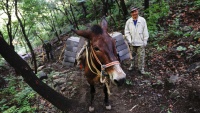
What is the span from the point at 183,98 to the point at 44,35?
18096mm

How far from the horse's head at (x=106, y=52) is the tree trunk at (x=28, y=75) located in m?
1.68

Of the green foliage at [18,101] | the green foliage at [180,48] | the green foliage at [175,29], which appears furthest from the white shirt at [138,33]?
the green foliage at [18,101]

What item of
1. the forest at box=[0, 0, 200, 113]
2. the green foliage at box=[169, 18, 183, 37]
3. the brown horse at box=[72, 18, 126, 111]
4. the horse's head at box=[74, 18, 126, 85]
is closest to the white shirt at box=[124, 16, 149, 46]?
the forest at box=[0, 0, 200, 113]

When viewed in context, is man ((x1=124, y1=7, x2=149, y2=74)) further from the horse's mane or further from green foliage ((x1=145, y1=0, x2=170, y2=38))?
green foliage ((x1=145, y1=0, x2=170, y2=38))

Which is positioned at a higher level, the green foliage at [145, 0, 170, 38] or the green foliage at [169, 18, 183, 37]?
the green foliage at [145, 0, 170, 38]

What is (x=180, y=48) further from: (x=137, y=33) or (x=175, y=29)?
(x=137, y=33)

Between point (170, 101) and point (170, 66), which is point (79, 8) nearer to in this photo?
point (170, 66)

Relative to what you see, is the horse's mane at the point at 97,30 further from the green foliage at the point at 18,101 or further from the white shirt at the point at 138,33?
the green foliage at the point at 18,101

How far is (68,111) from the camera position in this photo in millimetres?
5574

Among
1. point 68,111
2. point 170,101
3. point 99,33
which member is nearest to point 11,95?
point 68,111

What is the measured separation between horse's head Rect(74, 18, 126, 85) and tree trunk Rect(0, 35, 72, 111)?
66.0 inches

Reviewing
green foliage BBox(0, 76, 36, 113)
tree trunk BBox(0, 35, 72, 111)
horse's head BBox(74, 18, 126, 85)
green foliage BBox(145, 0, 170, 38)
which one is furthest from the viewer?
green foliage BBox(145, 0, 170, 38)

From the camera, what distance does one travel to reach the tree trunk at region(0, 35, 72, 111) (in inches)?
169

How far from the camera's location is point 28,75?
15.1ft
